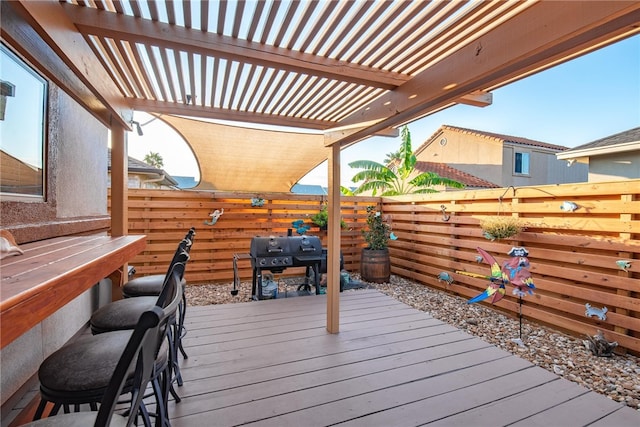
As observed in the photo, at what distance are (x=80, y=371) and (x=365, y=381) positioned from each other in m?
1.84

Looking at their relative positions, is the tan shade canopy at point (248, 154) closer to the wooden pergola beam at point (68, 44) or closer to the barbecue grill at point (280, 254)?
the barbecue grill at point (280, 254)

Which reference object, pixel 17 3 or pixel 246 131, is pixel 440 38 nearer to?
pixel 17 3

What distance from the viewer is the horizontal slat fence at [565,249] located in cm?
281

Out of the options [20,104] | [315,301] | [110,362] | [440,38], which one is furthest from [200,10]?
[315,301]

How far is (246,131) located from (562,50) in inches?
181

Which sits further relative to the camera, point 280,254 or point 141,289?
point 280,254

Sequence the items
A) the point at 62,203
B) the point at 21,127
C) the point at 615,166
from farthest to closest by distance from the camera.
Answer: the point at 615,166 < the point at 62,203 < the point at 21,127

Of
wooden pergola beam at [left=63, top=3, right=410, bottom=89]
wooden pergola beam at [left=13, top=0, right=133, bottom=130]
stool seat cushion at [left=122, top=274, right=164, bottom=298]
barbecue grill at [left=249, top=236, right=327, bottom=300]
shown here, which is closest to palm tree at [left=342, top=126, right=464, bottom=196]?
barbecue grill at [left=249, top=236, right=327, bottom=300]

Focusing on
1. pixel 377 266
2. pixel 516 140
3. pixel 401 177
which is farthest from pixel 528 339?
pixel 516 140

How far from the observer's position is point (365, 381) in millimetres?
2273

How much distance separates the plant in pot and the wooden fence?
1.80 feet

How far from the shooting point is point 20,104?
186 centimetres

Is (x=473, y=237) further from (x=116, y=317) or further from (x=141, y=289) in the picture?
(x=116, y=317)

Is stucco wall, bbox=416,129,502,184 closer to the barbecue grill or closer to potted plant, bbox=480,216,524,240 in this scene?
potted plant, bbox=480,216,524,240
